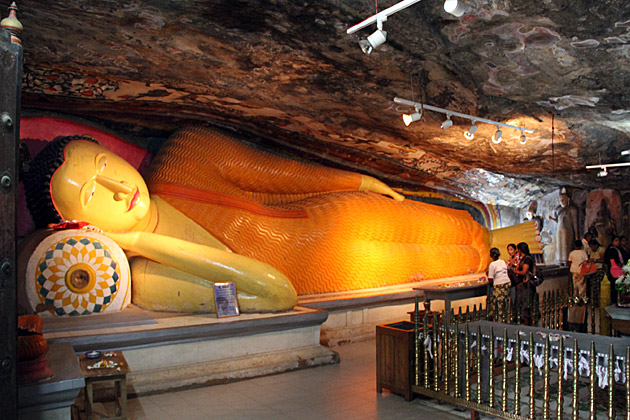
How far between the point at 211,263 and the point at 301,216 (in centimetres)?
218

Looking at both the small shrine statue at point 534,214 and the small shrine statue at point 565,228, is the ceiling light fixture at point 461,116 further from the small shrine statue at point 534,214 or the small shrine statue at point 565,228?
A: the small shrine statue at point 534,214

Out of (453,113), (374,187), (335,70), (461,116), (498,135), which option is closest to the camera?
(335,70)

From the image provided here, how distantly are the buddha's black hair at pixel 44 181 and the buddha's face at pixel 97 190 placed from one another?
5 cm

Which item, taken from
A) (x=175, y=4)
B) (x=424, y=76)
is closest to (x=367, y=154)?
(x=424, y=76)

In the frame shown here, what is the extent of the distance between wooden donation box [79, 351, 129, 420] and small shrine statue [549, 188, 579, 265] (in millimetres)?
10427

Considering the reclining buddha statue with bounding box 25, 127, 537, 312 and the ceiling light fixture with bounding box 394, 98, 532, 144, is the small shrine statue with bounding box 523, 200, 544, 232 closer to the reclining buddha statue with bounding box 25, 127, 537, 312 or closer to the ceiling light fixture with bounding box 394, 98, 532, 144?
the reclining buddha statue with bounding box 25, 127, 537, 312

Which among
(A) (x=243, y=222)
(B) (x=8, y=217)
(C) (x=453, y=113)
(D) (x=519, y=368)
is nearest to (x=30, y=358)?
(B) (x=8, y=217)

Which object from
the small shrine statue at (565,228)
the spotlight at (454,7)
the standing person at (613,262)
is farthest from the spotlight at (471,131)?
the small shrine statue at (565,228)

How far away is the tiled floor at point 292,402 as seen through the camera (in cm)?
381

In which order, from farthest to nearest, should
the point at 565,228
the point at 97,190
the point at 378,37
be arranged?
the point at 565,228
the point at 97,190
the point at 378,37

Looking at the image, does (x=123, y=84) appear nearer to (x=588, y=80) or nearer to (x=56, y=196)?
(x=56, y=196)

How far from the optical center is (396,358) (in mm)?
4168

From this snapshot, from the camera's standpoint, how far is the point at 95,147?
17.7 feet

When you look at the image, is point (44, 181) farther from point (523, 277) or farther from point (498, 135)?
point (523, 277)
